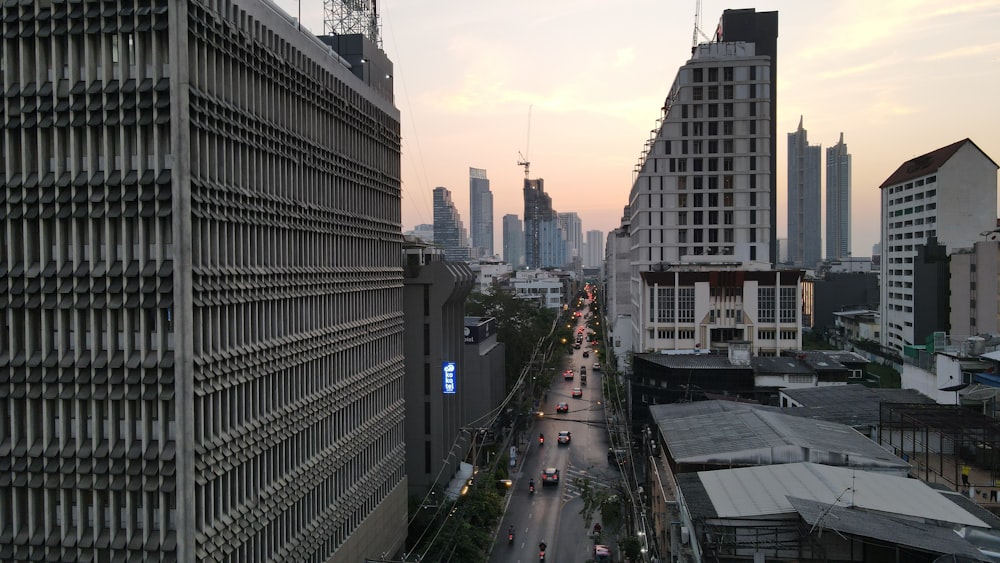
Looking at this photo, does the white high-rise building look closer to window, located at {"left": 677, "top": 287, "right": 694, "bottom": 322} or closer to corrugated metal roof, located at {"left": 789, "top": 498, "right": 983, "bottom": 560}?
window, located at {"left": 677, "top": 287, "right": 694, "bottom": 322}

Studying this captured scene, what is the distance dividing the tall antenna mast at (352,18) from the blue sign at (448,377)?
1852 cm

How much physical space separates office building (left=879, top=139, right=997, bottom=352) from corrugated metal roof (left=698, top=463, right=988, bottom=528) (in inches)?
2557

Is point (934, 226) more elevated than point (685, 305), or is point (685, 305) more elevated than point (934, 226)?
point (934, 226)

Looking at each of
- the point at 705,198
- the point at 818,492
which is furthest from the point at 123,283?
the point at 705,198

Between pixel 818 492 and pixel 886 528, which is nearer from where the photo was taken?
pixel 886 528

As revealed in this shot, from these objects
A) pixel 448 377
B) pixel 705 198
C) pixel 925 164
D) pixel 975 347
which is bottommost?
pixel 448 377

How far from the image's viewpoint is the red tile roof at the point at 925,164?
8331 cm

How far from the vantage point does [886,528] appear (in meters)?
18.2

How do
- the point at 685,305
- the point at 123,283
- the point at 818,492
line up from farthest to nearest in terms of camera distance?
the point at 685,305 < the point at 818,492 < the point at 123,283

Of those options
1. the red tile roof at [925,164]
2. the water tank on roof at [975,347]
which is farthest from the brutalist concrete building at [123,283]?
the red tile roof at [925,164]

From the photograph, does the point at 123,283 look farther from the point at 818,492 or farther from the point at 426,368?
the point at 426,368

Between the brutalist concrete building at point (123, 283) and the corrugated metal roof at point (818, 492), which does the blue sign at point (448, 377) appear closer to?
the corrugated metal roof at point (818, 492)

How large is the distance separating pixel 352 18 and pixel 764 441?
28.8 m

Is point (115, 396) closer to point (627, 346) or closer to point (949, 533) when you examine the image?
point (949, 533)
